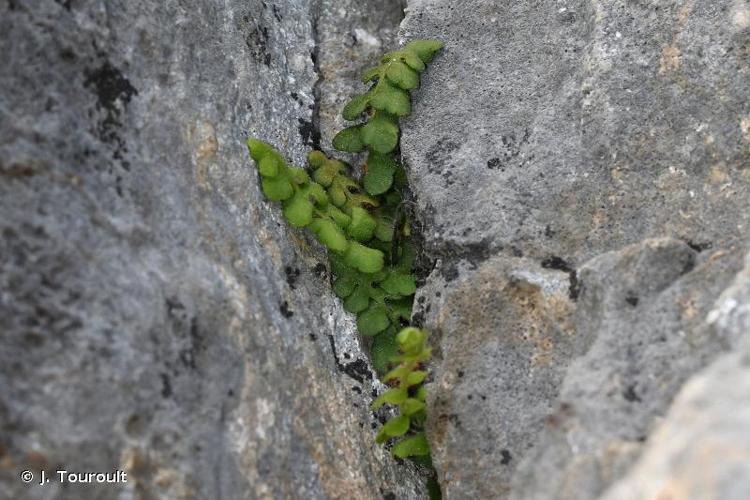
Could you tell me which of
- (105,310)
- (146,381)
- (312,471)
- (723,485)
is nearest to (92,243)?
(105,310)

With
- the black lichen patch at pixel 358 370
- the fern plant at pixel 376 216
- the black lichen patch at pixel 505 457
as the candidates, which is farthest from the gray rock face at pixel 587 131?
the black lichen patch at pixel 505 457

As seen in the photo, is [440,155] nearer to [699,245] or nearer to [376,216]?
[376,216]

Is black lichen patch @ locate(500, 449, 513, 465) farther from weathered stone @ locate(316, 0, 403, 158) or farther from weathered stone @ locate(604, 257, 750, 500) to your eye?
weathered stone @ locate(316, 0, 403, 158)

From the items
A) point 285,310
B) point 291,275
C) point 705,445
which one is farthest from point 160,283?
point 705,445

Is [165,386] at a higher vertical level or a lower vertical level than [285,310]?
lower

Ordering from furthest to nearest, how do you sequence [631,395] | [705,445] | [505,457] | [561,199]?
1. [561,199]
2. [505,457]
3. [631,395]
4. [705,445]

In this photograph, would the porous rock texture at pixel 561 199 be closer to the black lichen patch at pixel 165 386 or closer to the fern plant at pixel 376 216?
the fern plant at pixel 376 216

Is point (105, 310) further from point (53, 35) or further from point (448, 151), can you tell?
point (448, 151)
